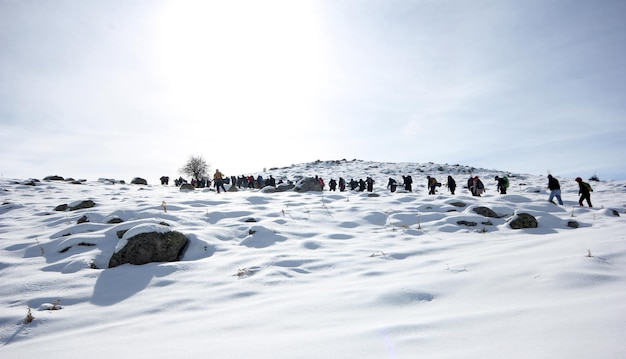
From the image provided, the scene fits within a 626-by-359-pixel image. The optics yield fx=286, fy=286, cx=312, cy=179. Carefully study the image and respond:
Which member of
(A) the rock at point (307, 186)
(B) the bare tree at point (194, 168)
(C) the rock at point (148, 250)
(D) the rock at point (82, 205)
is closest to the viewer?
(C) the rock at point (148, 250)

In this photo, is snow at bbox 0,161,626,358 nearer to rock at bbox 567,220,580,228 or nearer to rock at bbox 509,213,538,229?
rock at bbox 509,213,538,229

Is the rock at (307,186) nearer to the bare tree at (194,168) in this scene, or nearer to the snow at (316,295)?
the snow at (316,295)

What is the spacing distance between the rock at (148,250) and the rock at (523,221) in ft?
26.0

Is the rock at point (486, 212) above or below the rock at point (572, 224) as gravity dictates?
above

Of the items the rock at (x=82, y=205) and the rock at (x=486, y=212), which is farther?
the rock at (x=82, y=205)

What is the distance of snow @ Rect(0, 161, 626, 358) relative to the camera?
204 centimetres

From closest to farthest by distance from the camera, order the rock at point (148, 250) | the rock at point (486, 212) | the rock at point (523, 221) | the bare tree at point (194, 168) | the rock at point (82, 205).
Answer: the rock at point (148, 250) < the rock at point (523, 221) < the rock at point (486, 212) < the rock at point (82, 205) < the bare tree at point (194, 168)

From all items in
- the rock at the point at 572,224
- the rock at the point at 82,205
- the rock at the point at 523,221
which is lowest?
the rock at the point at 572,224

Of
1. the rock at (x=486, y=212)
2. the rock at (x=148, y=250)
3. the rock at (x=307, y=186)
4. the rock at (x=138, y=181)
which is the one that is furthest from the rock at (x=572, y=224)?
the rock at (x=138, y=181)

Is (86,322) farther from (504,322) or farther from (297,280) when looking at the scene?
(504,322)

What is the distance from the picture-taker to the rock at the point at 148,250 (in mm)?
4895

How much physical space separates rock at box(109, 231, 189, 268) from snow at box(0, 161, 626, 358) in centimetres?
19

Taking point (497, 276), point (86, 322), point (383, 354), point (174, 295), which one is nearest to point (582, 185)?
point (497, 276)

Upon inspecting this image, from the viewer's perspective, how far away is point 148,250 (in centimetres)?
498
